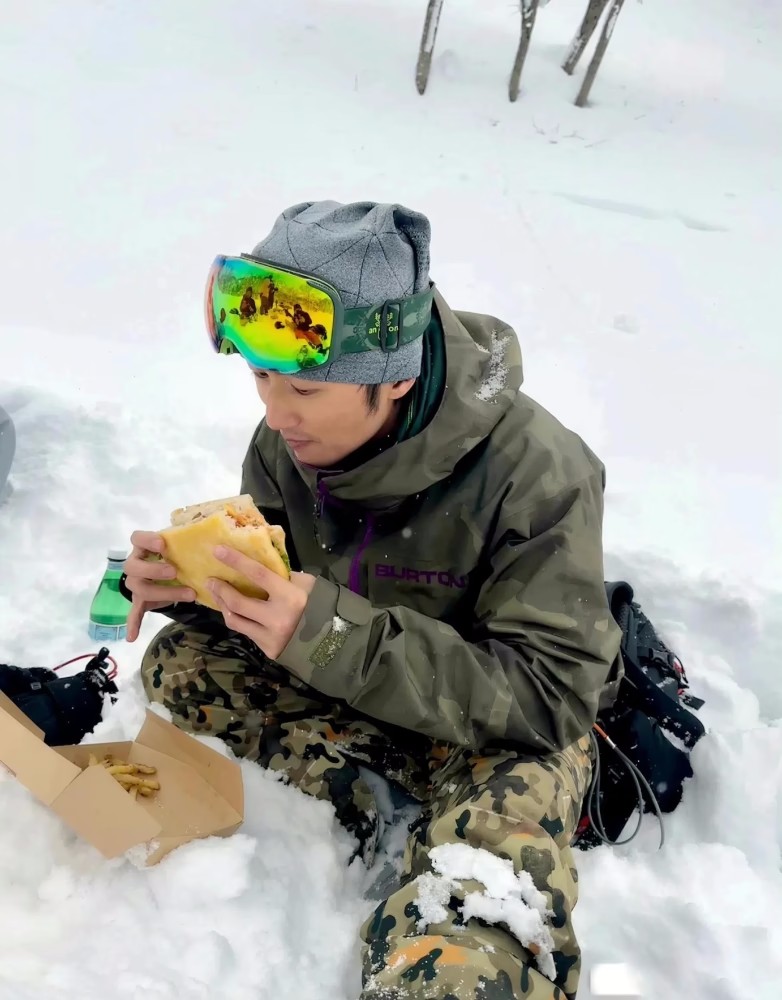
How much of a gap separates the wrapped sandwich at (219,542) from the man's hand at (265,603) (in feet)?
0.08

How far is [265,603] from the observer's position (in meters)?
1.78

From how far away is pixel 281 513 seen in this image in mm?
2566

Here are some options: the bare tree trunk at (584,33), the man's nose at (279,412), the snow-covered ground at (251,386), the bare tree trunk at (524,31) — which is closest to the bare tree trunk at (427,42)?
the snow-covered ground at (251,386)

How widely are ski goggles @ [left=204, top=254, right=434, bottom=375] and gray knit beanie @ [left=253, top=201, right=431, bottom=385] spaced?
30mm

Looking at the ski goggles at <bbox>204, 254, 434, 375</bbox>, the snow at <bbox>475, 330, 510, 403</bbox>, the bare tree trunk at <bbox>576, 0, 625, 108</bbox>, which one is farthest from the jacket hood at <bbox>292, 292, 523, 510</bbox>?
the bare tree trunk at <bbox>576, 0, 625, 108</bbox>

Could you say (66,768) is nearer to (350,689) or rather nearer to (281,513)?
(350,689)

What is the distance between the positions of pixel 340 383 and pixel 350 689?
73 cm

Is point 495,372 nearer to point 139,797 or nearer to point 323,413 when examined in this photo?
point 323,413

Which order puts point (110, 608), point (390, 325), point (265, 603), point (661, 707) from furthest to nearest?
point (110, 608) → point (661, 707) → point (390, 325) → point (265, 603)

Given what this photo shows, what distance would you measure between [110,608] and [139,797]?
121 cm

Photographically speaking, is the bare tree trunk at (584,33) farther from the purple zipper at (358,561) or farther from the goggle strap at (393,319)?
the purple zipper at (358,561)

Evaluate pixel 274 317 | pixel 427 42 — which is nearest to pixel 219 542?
pixel 274 317

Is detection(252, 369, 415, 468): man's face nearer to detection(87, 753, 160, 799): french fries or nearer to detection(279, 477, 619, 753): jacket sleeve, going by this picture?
detection(279, 477, 619, 753): jacket sleeve

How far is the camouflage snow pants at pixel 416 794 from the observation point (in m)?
1.54
